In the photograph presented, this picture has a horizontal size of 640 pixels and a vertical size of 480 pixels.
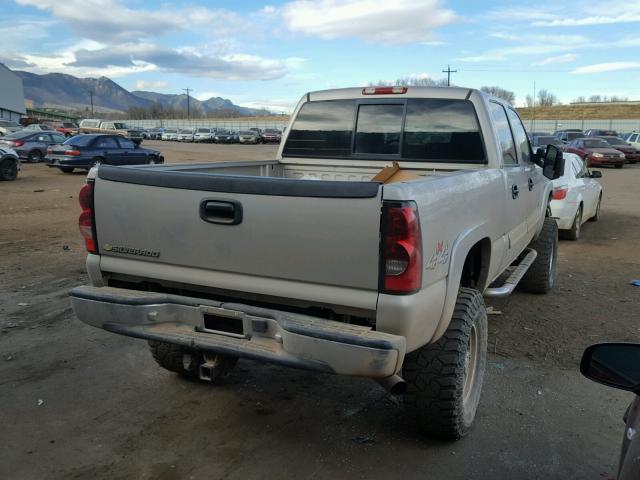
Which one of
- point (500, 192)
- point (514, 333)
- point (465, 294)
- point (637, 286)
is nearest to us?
point (465, 294)

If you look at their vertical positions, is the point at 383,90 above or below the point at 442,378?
above

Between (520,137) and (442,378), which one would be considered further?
(520,137)

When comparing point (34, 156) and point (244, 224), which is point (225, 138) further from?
point (244, 224)

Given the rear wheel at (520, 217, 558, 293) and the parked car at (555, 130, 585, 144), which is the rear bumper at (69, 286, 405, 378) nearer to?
the rear wheel at (520, 217, 558, 293)

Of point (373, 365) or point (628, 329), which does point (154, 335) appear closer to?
point (373, 365)

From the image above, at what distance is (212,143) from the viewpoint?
63.3 metres

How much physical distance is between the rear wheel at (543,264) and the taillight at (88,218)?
487 cm

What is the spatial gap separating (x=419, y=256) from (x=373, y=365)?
1.86 feet

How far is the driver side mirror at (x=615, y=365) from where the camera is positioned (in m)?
1.89

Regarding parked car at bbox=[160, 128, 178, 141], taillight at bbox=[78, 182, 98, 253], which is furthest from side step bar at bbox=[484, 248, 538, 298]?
parked car at bbox=[160, 128, 178, 141]

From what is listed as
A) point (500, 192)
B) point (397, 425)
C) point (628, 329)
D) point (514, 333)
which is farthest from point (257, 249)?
point (628, 329)

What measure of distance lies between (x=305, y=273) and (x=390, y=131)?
2.54m

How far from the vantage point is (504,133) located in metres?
5.12

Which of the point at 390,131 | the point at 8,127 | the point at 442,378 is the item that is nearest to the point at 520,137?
the point at 390,131
